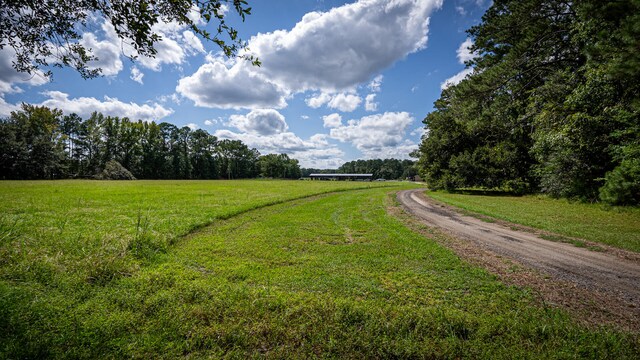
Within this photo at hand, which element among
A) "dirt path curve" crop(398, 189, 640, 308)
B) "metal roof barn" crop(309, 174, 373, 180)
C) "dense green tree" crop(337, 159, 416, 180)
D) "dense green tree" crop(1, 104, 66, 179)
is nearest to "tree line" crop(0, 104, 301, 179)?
"dense green tree" crop(1, 104, 66, 179)

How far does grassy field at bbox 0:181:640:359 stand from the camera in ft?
11.1

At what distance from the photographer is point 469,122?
762 inches

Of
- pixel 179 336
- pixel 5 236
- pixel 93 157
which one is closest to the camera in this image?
pixel 179 336

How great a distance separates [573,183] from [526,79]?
31.6ft

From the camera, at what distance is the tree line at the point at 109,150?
5475cm

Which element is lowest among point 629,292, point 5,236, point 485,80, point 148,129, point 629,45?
point 629,292

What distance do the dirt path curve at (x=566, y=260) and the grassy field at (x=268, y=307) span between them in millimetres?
1973

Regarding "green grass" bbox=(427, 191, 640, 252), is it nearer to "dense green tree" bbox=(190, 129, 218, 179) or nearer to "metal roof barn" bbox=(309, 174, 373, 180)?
"dense green tree" bbox=(190, 129, 218, 179)

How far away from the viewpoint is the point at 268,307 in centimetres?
440

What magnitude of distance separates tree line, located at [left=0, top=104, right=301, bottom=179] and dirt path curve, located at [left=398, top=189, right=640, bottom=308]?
43.0 m

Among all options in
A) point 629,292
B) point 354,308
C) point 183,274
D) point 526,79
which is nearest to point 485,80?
point 526,79

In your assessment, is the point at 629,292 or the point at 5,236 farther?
the point at 5,236

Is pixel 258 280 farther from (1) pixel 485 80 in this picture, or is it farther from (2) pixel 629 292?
(1) pixel 485 80

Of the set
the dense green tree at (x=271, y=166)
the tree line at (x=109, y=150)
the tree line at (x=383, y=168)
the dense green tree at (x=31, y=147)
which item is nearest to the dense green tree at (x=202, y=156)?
the tree line at (x=109, y=150)
